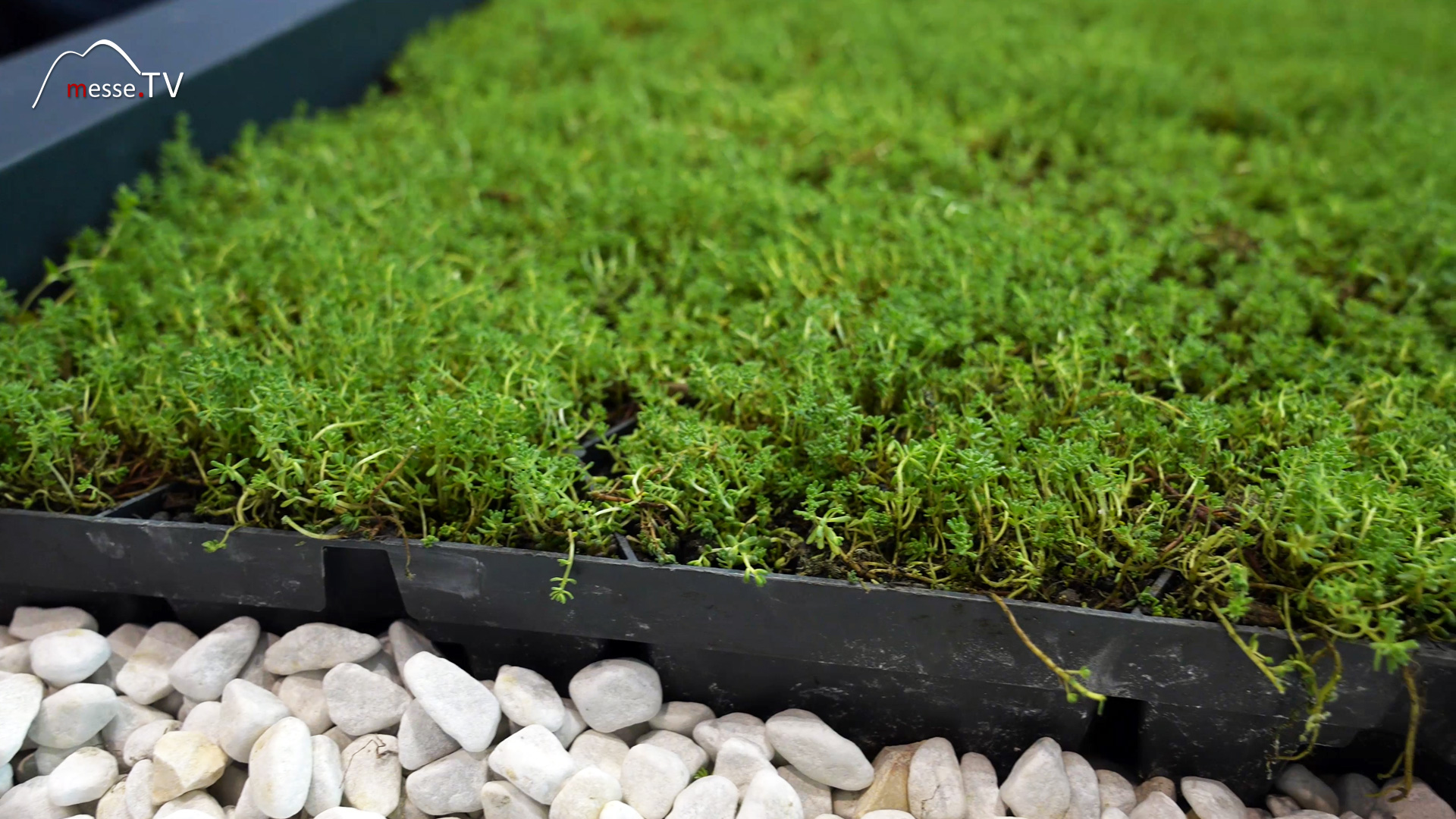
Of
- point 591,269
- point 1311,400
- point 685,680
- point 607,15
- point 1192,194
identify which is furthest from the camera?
point 607,15

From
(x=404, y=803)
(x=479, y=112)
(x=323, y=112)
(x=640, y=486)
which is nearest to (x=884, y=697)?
(x=640, y=486)

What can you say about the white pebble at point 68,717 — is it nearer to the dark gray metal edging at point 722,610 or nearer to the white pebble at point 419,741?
the dark gray metal edging at point 722,610

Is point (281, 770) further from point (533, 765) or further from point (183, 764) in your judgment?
point (533, 765)

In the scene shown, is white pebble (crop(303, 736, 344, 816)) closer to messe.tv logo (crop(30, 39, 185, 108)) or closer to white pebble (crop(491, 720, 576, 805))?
white pebble (crop(491, 720, 576, 805))

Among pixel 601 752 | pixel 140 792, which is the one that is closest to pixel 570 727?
pixel 601 752

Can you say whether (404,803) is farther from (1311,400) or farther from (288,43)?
(288,43)
